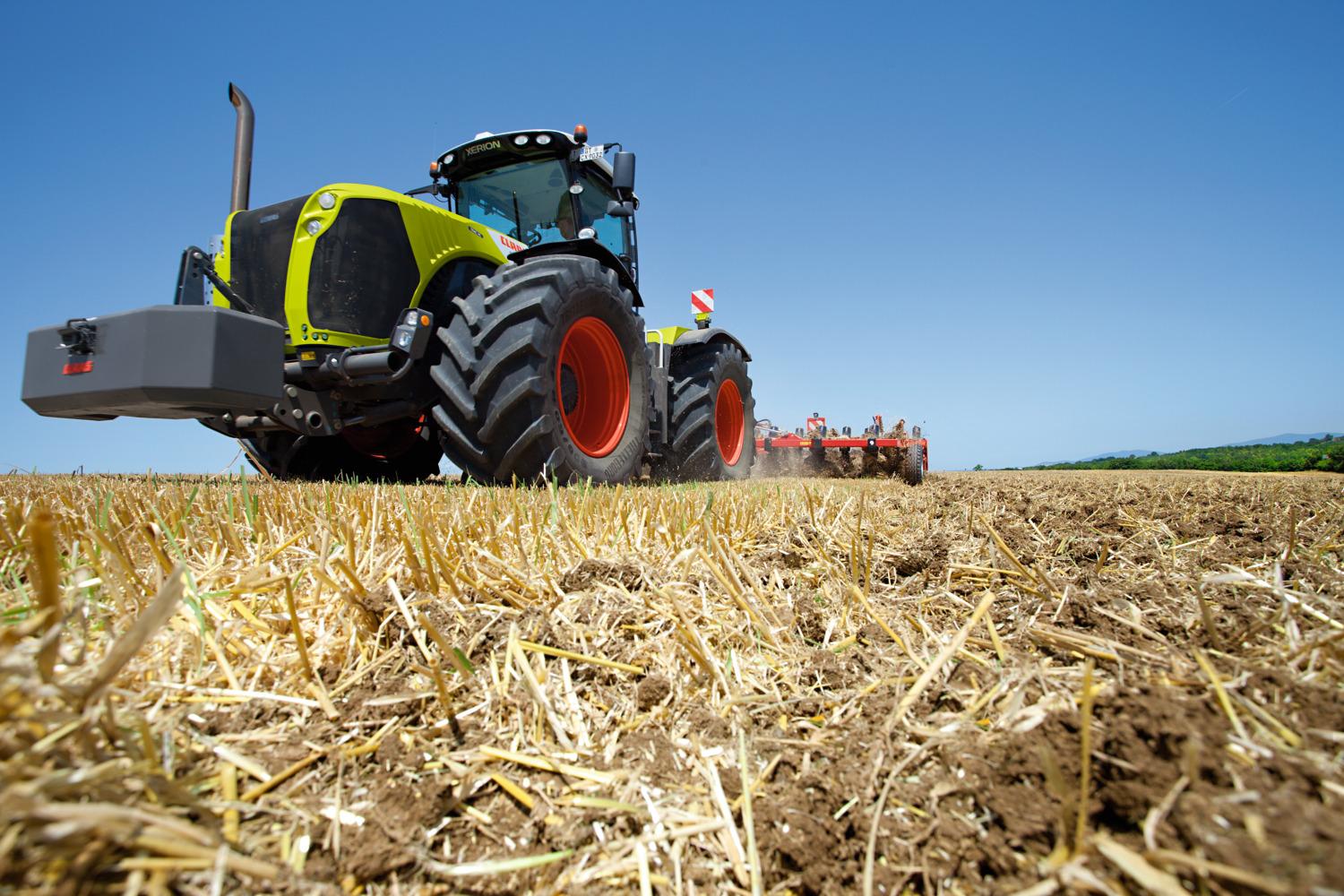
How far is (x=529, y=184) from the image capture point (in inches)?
199

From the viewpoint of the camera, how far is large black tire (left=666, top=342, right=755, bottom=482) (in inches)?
235

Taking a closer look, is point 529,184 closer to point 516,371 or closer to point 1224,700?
point 516,371

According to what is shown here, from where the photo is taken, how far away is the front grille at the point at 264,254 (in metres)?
3.73

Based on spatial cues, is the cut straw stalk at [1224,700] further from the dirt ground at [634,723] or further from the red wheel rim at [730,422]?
the red wheel rim at [730,422]

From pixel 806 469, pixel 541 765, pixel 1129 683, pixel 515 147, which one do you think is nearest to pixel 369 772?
pixel 541 765

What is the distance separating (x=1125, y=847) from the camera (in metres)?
0.61

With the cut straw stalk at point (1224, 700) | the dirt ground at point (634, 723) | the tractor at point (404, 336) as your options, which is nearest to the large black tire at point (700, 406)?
the tractor at point (404, 336)

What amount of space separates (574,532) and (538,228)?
13.3 feet

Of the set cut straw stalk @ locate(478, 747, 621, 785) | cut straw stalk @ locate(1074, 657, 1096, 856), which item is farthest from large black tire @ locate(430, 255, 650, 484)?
cut straw stalk @ locate(1074, 657, 1096, 856)

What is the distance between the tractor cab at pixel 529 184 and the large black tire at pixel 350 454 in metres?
1.62

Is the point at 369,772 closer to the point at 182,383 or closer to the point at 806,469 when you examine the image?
the point at 182,383

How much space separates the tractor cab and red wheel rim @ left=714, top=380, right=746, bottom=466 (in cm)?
237

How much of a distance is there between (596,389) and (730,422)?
3079 mm

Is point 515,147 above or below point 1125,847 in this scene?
above
